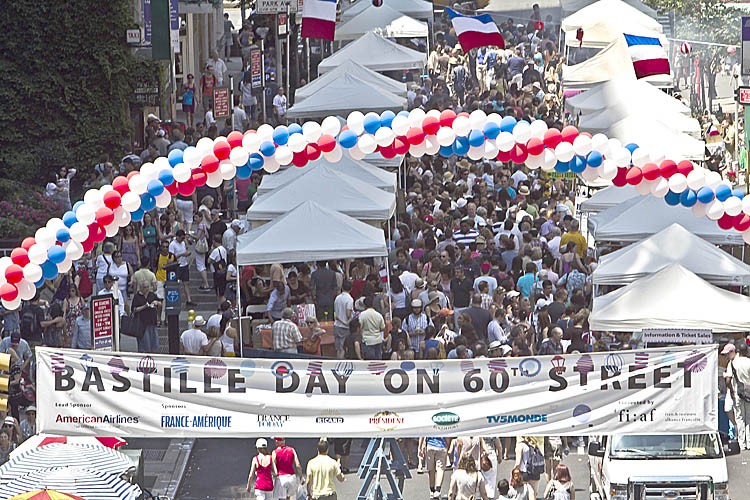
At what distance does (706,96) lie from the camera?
44.9 metres

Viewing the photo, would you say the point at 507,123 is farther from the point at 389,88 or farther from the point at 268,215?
the point at 389,88

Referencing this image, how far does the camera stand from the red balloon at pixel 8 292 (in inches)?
590

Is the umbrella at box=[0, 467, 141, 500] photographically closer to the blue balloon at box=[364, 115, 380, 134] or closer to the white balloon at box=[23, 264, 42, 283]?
the white balloon at box=[23, 264, 42, 283]

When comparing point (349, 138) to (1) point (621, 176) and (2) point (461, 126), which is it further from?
(1) point (621, 176)

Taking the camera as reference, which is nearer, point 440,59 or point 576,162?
point 576,162

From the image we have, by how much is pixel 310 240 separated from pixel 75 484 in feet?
21.2

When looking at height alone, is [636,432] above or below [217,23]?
below

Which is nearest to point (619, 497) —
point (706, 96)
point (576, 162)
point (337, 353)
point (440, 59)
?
point (576, 162)

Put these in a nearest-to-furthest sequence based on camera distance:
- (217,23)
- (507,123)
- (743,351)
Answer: (507,123)
(743,351)
(217,23)

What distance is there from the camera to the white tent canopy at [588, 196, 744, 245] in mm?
21828

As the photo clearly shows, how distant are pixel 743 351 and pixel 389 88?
1291cm

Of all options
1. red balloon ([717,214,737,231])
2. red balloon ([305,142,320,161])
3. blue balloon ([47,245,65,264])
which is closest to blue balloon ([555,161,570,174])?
red balloon ([717,214,737,231])

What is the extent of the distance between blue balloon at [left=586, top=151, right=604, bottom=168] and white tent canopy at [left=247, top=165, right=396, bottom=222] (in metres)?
7.87

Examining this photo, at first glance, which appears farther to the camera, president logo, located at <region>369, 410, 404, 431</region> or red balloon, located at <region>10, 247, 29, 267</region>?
president logo, located at <region>369, 410, 404, 431</region>
